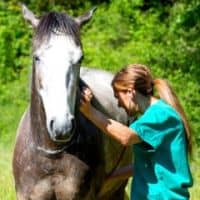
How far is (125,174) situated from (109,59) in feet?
26.4

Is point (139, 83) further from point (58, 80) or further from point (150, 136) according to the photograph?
point (58, 80)

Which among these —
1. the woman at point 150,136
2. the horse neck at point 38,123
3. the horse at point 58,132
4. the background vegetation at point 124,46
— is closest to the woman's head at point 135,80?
the woman at point 150,136

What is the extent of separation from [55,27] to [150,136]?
3.02 feet

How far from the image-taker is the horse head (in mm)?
4664

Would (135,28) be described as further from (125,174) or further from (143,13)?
(125,174)

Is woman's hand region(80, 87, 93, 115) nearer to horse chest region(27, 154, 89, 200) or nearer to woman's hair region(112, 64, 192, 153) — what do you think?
woman's hair region(112, 64, 192, 153)

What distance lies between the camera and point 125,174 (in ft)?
20.2

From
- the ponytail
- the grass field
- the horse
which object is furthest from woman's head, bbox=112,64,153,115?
the grass field

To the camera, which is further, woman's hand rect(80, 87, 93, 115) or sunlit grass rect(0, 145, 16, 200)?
sunlit grass rect(0, 145, 16, 200)

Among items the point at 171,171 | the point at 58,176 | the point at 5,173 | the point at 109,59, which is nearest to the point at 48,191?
the point at 58,176

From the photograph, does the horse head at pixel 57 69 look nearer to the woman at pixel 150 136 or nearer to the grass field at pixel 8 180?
the woman at pixel 150 136

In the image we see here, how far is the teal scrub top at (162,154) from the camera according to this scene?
482 centimetres

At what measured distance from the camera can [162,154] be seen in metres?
4.90

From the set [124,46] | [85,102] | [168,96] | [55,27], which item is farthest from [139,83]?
[124,46]
